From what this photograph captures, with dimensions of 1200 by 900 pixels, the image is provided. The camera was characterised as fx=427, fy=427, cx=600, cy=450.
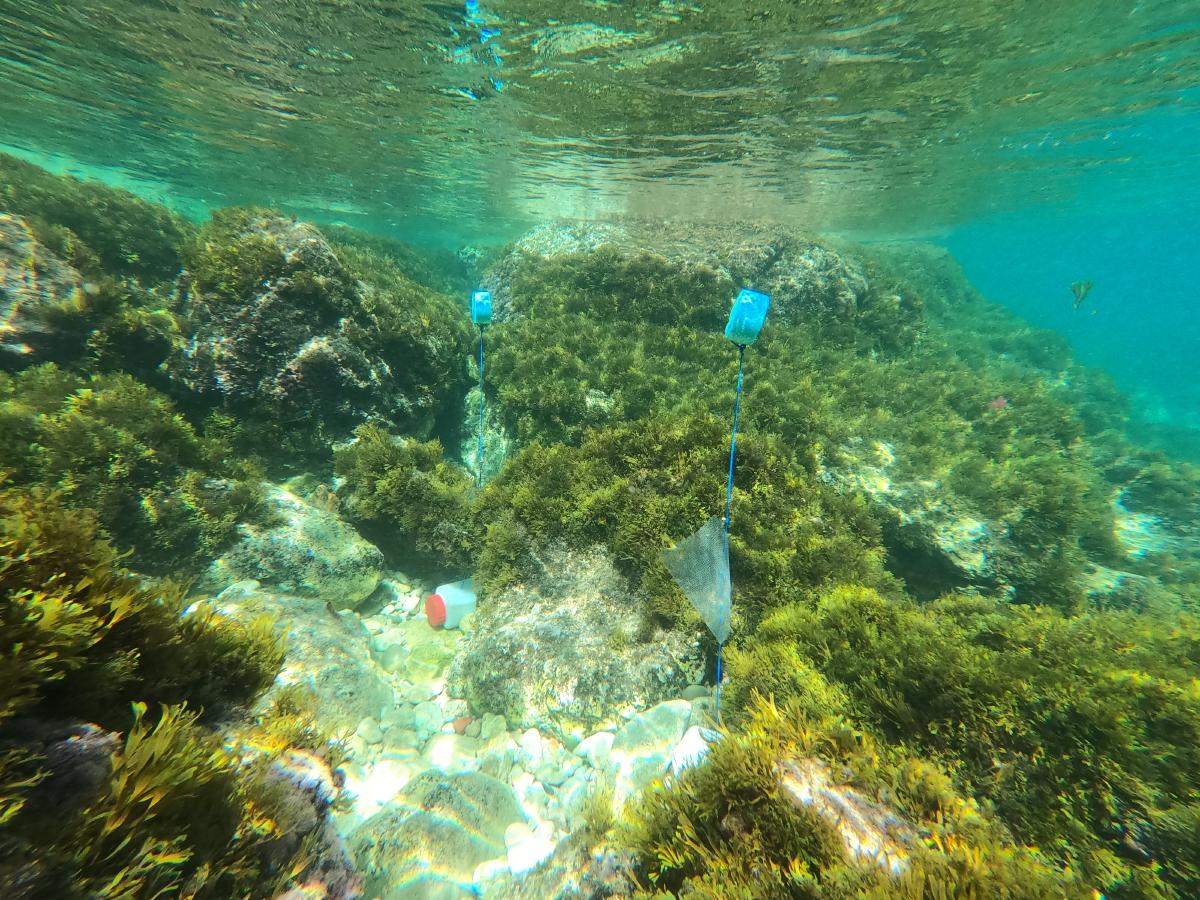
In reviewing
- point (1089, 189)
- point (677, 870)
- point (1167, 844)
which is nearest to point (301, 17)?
point (677, 870)

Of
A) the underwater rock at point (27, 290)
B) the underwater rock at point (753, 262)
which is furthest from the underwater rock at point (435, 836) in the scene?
the underwater rock at point (753, 262)

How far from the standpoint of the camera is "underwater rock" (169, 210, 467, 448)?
280 inches

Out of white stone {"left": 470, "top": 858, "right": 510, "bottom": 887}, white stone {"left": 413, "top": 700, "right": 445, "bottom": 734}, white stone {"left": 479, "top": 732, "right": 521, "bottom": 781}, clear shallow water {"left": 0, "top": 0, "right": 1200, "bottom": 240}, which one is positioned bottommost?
white stone {"left": 413, "top": 700, "right": 445, "bottom": 734}

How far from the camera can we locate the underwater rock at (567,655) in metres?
5.00

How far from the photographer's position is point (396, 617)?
23.3 feet

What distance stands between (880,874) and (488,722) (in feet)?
14.5

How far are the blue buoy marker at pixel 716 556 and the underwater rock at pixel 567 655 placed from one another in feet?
1.69

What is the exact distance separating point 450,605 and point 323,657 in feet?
5.83

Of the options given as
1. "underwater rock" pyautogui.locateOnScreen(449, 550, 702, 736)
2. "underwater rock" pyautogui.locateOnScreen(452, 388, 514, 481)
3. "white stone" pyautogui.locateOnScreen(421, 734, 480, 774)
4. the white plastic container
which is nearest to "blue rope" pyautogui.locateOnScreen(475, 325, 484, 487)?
"underwater rock" pyautogui.locateOnScreen(452, 388, 514, 481)

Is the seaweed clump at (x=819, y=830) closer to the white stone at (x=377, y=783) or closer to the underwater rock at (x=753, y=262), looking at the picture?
the white stone at (x=377, y=783)

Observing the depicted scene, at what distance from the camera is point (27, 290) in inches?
257

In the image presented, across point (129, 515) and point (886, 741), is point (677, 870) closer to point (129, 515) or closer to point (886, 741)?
point (886, 741)

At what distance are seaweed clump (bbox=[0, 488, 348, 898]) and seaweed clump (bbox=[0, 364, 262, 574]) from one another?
392 centimetres

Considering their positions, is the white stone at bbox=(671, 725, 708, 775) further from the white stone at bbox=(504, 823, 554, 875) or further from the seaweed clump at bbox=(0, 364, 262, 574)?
the seaweed clump at bbox=(0, 364, 262, 574)
